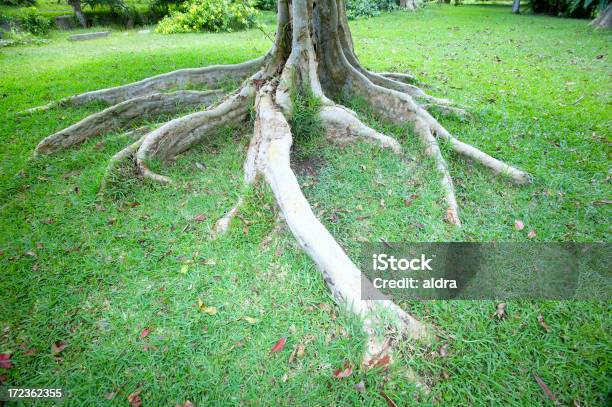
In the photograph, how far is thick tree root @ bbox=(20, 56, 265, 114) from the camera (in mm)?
5578

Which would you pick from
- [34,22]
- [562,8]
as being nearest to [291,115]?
[34,22]

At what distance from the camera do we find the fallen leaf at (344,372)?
2.09 m

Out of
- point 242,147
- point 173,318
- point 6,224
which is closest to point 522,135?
point 242,147

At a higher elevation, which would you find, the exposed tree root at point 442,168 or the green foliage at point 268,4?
the green foliage at point 268,4

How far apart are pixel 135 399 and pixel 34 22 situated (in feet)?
53.1

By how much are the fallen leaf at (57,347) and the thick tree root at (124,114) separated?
309 centimetres

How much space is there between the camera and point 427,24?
45.2 feet

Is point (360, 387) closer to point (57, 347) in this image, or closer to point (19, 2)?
point (57, 347)

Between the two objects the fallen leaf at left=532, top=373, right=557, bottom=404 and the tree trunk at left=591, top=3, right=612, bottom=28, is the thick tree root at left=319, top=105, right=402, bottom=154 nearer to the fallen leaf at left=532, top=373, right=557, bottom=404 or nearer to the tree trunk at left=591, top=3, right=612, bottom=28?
the fallen leaf at left=532, top=373, right=557, bottom=404

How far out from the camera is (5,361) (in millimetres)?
→ 2273

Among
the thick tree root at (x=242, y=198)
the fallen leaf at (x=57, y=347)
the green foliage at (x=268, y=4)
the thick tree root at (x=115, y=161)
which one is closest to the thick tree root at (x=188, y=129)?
the thick tree root at (x=115, y=161)

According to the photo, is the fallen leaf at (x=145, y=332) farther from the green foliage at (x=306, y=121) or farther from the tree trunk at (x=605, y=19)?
the tree trunk at (x=605, y=19)

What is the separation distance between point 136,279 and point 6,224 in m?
1.79

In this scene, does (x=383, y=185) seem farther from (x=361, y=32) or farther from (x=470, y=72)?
(x=361, y=32)
